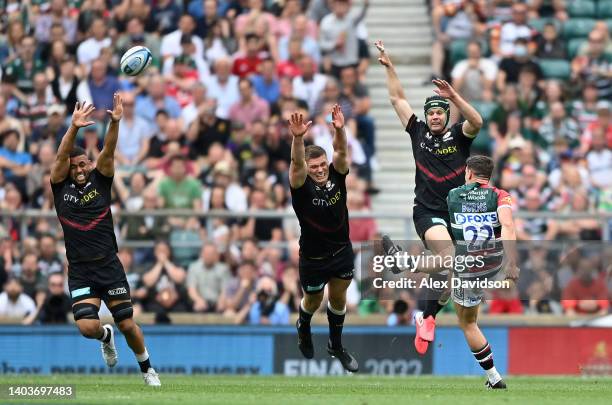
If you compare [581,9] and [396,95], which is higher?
[581,9]

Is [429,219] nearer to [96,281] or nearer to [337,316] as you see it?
[337,316]

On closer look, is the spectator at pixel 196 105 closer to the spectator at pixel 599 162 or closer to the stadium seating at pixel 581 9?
the spectator at pixel 599 162

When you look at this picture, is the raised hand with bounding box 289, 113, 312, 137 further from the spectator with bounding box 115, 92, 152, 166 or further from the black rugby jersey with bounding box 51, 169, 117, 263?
the spectator with bounding box 115, 92, 152, 166

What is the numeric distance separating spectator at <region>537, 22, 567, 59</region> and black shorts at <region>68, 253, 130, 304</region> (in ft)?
42.0

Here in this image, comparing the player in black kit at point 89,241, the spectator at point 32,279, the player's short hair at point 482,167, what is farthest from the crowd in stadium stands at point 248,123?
the player's short hair at point 482,167

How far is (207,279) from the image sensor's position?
23.1m

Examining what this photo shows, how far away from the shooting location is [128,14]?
90.8ft

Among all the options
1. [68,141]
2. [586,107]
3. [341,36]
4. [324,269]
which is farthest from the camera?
[341,36]

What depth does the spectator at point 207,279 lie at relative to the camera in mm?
23000

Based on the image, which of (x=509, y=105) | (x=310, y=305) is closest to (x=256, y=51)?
(x=509, y=105)

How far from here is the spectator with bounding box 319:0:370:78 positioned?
27297 millimetres

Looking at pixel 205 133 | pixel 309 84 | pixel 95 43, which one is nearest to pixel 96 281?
pixel 205 133

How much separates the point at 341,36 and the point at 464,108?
34.6 ft

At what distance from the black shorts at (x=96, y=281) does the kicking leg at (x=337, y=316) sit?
2553 mm
